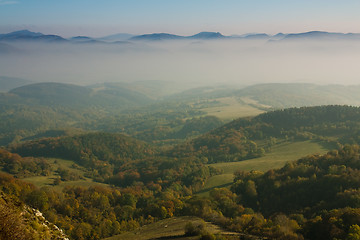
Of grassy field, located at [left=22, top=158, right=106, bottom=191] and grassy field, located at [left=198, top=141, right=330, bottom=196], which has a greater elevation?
grassy field, located at [left=198, top=141, right=330, bottom=196]

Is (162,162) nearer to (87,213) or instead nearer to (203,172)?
(203,172)

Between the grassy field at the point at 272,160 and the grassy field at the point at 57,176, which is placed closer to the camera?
the grassy field at the point at 272,160

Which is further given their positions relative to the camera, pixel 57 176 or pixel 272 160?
pixel 57 176

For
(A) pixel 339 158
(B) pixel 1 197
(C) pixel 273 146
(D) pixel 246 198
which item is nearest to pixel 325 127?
(C) pixel 273 146

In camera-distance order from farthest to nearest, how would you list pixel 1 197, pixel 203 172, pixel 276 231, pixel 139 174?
1. pixel 139 174
2. pixel 203 172
3. pixel 276 231
4. pixel 1 197

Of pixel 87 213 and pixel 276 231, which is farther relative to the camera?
pixel 87 213

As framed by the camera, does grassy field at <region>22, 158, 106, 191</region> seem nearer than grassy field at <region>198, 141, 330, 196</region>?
No

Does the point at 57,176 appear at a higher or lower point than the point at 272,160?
lower

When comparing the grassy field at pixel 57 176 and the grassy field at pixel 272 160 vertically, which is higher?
the grassy field at pixel 272 160
